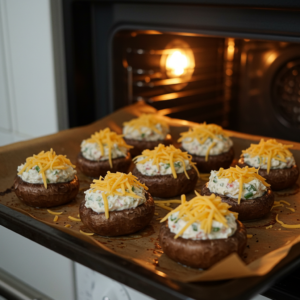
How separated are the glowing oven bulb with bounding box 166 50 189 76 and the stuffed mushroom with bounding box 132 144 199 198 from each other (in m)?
1.04

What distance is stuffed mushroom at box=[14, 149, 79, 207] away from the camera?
202 centimetres

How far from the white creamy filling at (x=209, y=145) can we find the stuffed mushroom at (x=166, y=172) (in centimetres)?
28

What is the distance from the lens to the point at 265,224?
6.12ft

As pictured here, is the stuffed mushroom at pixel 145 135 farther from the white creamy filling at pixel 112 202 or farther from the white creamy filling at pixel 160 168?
the white creamy filling at pixel 112 202

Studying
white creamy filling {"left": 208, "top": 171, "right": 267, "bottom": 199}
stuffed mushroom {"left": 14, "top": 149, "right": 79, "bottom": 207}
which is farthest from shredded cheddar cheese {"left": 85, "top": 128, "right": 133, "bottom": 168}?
white creamy filling {"left": 208, "top": 171, "right": 267, "bottom": 199}

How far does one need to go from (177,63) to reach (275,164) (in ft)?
3.91

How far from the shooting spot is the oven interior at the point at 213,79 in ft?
8.97

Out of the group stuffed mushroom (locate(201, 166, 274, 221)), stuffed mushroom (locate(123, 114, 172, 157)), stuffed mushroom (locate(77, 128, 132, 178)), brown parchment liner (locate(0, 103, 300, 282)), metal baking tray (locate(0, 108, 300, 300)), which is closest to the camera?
metal baking tray (locate(0, 108, 300, 300))

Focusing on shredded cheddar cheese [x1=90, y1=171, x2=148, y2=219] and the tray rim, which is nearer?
the tray rim

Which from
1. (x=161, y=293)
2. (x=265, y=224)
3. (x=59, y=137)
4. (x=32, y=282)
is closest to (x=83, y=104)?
(x=59, y=137)

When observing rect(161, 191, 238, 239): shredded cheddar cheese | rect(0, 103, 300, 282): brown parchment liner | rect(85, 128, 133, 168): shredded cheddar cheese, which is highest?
rect(161, 191, 238, 239): shredded cheddar cheese

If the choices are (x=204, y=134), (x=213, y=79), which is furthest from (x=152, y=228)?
(x=213, y=79)

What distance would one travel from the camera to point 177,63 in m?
3.00

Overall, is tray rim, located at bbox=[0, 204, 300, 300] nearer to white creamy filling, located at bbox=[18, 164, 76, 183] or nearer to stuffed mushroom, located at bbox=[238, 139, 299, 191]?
white creamy filling, located at bbox=[18, 164, 76, 183]
